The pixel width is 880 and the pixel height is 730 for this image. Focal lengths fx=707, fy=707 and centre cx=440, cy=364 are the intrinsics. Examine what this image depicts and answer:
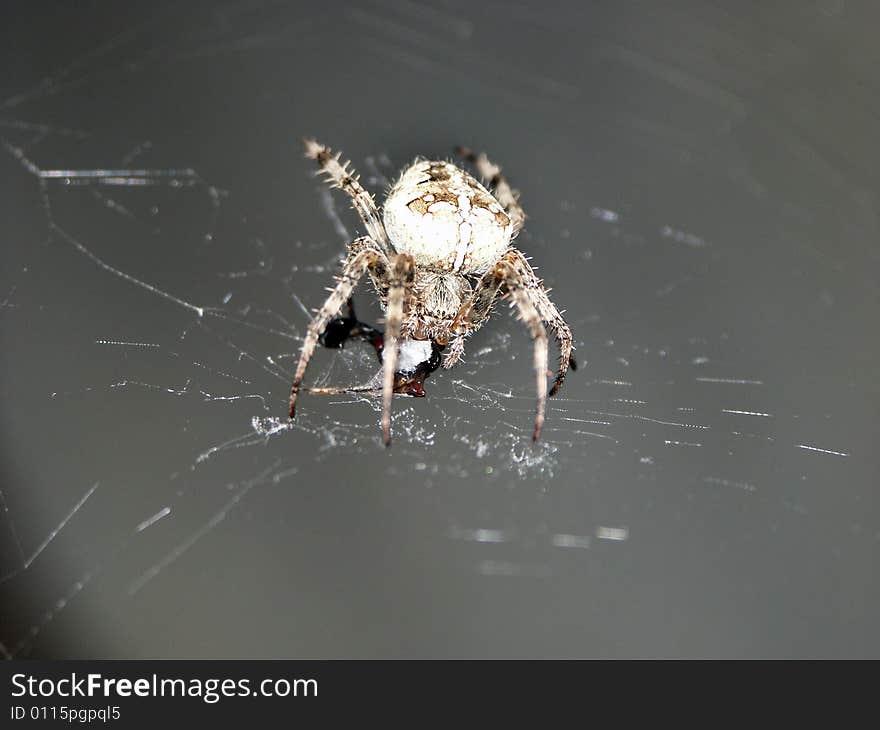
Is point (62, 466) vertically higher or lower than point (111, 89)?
lower

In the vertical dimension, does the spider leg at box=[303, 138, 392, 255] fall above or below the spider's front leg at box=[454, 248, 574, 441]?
above

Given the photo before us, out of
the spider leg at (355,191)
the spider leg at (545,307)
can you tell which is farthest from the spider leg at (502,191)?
the spider leg at (355,191)

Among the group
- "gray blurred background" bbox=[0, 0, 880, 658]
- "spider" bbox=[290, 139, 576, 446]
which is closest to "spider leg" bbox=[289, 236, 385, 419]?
"spider" bbox=[290, 139, 576, 446]

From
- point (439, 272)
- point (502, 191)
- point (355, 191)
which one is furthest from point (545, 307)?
point (355, 191)

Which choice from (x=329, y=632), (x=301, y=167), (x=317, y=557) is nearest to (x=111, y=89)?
(x=301, y=167)

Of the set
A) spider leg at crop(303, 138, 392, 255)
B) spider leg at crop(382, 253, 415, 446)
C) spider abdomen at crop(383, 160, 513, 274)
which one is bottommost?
spider leg at crop(382, 253, 415, 446)

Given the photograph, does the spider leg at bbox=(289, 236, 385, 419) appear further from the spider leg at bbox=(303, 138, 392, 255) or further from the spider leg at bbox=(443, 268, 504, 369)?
the spider leg at bbox=(443, 268, 504, 369)

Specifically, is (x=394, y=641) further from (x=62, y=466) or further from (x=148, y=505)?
(x=62, y=466)
